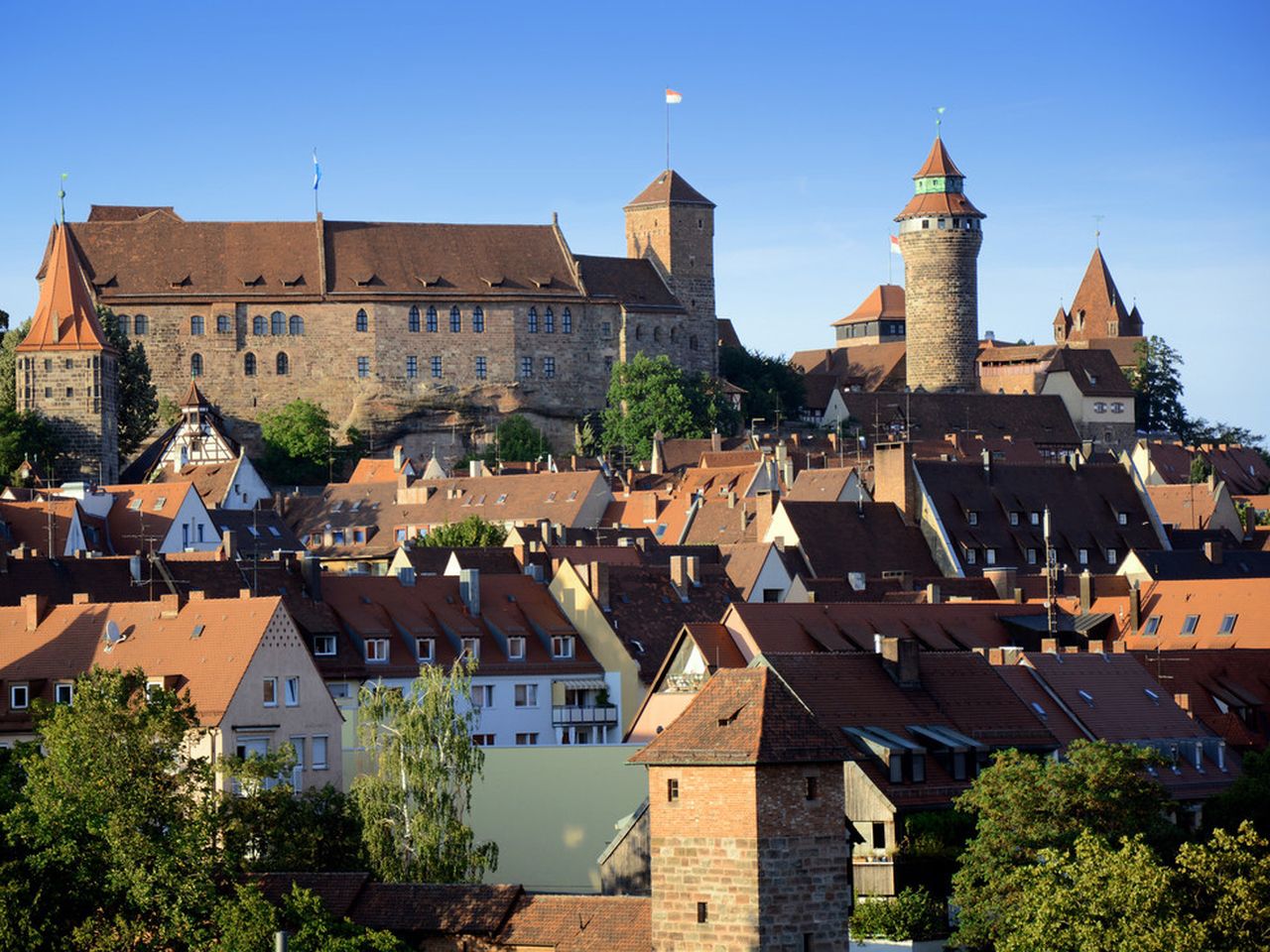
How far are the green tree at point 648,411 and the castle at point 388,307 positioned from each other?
406 centimetres

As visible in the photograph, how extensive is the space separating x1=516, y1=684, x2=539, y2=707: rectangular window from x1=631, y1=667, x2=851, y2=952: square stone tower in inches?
975

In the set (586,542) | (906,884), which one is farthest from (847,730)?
(586,542)

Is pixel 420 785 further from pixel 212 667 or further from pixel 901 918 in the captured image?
pixel 901 918

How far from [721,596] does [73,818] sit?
26.6 metres

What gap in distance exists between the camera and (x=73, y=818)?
34688 mm

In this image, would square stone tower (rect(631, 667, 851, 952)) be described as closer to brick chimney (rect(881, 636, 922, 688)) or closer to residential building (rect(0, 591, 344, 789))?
brick chimney (rect(881, 636, 922, 688))

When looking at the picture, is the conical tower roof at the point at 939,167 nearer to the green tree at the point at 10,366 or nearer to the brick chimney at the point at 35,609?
the green tree at the point at 10,366

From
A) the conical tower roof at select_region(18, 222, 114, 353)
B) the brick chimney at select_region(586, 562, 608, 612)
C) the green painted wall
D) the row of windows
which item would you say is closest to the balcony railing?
the brick chimney at select_region(586, 562, 608, 612)

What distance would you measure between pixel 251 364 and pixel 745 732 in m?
92.4

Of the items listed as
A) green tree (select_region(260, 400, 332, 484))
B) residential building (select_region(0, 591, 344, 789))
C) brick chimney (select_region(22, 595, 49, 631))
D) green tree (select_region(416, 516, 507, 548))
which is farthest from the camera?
green tree (select_region(260, 400, 332, 484))

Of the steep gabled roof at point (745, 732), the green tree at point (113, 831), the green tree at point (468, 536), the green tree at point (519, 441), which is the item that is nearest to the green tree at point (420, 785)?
the green tree at point (113, 831)

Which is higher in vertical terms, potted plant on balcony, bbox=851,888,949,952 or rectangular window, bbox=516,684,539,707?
rectangular window, bbox=516,684,539,707

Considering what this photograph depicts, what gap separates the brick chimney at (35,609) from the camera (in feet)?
165

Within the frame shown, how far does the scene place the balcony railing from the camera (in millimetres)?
55031
